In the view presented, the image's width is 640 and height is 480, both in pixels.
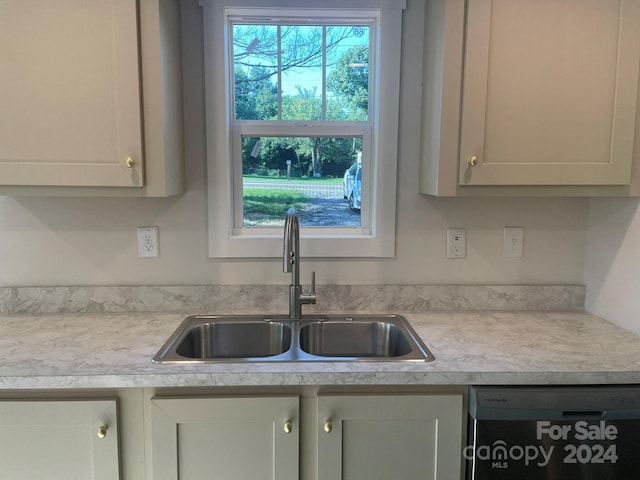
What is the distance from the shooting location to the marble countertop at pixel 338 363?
1347 millimetres

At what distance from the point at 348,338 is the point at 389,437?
1.71 feet

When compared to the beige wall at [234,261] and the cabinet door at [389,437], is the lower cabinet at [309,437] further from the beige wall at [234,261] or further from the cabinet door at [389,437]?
the beige wall at [234,261]

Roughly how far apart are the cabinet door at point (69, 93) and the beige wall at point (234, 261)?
1.11 feet

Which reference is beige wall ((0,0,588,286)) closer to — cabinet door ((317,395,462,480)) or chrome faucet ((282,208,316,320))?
chrome faucet ((282,208,316,320))

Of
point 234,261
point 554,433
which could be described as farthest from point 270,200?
point 554,433

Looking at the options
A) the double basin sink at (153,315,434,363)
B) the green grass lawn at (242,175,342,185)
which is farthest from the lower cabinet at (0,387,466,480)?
the green grass lawn at (242,175,342,185)

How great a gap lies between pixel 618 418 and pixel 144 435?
1.33 m

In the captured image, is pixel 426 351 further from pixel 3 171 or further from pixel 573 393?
pixel 3 171

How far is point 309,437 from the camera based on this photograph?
141 centimetres

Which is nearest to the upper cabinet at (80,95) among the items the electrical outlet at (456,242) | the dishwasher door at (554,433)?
the electrical outlet at (456,242)

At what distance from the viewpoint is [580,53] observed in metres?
1.61

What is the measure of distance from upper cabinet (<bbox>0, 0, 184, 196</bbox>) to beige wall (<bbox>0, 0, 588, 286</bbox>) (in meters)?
0.30

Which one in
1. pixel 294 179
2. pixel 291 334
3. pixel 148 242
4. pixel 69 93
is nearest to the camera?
pixel 69 93

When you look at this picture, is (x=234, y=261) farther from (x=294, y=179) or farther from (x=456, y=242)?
(x=456, y=242)
